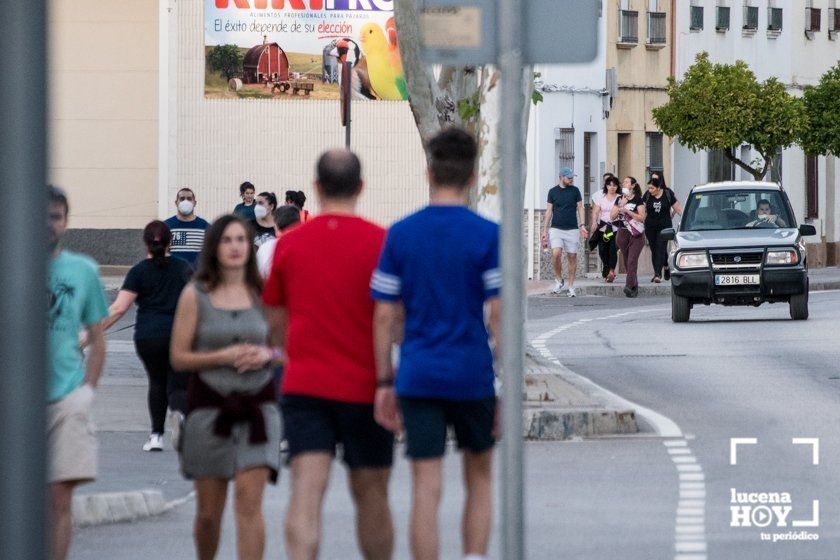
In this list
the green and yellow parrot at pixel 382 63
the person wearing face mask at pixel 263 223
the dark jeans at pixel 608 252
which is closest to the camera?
the person wearing face mask at pixel 263 223

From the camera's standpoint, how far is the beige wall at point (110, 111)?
132 feet

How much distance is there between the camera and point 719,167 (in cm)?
4909

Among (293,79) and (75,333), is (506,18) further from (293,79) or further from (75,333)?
(293,79)


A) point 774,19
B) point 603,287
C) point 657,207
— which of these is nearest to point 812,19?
point 774,19

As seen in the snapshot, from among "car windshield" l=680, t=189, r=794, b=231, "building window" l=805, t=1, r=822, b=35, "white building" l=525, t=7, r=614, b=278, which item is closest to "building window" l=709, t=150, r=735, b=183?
"white building" l=525, t=7, r=614, b=278

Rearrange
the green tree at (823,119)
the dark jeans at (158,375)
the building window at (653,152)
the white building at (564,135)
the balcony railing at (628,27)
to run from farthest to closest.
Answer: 1. the building window at (653,152)
2. the green tree at (823,119)
3. the balcony railing at (628,27)
4. the white building at (564,135)
5. the dark jeans at (158,375)

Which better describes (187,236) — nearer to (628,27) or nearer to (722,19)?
(628,27)

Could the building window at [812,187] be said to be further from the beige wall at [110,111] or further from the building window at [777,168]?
the beige wall at [110,111]

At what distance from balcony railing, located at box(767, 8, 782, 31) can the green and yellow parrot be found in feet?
44.5

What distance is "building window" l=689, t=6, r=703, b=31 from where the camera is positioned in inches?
1885

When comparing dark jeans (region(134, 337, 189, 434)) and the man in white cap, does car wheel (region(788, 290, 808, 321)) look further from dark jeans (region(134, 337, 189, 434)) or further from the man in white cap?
dark jeans (region(134, 337, 189, 434))

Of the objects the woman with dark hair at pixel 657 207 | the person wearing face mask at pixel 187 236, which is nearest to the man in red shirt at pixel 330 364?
the person wearing face mask at pixel 187 236

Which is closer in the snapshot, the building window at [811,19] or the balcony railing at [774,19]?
the balcony railing at [774,19]

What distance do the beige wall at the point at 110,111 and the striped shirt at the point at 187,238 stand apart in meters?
23.2
